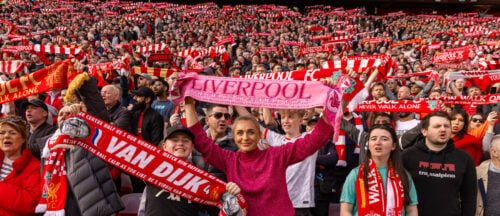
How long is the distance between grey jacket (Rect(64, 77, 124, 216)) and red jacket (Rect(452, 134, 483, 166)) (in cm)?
317

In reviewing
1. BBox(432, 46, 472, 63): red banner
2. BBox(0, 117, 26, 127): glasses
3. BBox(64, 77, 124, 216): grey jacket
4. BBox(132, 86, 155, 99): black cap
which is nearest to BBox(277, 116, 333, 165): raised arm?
BBox(64, 77, 124, 216): grey jacket

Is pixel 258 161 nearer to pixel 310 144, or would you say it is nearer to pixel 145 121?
pixel 310 144

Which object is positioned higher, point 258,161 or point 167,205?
point 258,161

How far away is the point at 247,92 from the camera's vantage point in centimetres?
313

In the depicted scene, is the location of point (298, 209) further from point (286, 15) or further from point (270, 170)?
point (286, 15)

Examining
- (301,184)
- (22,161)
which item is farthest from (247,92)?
(22,161)

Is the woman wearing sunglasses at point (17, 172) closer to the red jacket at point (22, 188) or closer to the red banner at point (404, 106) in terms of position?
the red jacket at point (22, 188)

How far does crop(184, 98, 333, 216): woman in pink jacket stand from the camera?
2.82 m

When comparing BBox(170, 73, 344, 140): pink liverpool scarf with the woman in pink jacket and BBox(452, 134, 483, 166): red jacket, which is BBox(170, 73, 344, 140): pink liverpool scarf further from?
BBox(452, 134, 483, 166): red jacket

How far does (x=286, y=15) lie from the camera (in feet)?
94.1

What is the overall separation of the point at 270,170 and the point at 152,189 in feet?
2.90

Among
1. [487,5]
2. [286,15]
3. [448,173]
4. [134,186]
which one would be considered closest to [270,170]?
[448,173]

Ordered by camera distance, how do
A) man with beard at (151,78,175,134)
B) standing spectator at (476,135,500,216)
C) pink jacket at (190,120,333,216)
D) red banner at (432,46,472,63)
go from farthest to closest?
1. red banner at (432,46,472,63)
2. man with beard at (151,78,175,134)
3. standing spectator at (476,135,500,216)
4. pink jacket at (190,120,333,216)

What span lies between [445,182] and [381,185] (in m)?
0.58
